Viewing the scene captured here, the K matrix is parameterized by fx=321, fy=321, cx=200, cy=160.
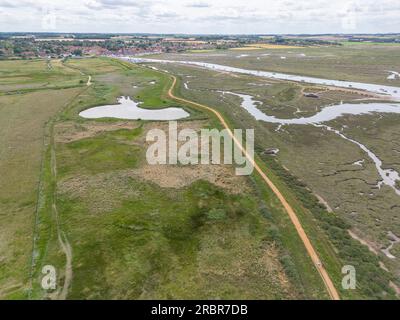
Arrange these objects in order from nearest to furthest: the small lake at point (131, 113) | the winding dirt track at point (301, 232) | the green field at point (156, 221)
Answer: the winding dirt track at point (301, 232) < the green field at point (156, 221) < the small lake at point (131, 113)

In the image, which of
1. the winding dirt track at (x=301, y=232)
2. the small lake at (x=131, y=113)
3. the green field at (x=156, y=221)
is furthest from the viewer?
the small lake at (x=131, y=113)

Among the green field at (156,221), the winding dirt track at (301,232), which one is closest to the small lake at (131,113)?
the green field at (156,221)

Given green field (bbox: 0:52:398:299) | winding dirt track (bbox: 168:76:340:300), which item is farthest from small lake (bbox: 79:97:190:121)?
winding dirt track (bbox: 168:76:340:300)

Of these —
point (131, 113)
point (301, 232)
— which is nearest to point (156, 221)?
point (301, 232)

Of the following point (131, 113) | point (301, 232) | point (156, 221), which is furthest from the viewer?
point (131, 113)

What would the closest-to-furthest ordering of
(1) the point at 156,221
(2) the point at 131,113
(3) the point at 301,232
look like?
(3) the point at 301,232, (1) the point at 156,221, (2) the point at 131,113

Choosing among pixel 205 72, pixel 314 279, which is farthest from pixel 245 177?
pixel 205 72

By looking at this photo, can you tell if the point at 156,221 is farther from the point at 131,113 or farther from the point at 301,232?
the point at 131,113

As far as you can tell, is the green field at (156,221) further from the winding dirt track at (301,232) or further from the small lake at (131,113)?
the small lake at (131,113)
